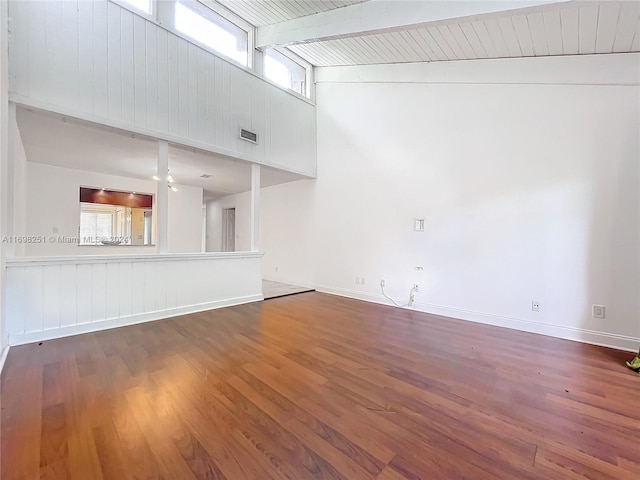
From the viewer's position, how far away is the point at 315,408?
1.68 meters

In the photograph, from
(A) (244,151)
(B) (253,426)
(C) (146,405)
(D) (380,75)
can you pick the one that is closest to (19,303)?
(C) (146,405)

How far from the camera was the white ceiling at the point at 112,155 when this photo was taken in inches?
128

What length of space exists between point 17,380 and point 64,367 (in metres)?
0.26

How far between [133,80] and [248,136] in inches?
61.1

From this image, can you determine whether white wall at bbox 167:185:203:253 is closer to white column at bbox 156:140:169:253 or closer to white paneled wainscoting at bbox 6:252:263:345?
white paneled wainscoting at bbox 6:252:263:345

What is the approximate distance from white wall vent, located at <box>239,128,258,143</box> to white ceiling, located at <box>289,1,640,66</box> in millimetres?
1834

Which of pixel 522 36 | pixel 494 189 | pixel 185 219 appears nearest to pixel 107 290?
pixel 185 219

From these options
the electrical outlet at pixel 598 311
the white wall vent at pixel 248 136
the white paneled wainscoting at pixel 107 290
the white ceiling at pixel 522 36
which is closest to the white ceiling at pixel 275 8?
the white ceiling at pixel 522 36

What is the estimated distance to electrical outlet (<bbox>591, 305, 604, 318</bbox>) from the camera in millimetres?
2898

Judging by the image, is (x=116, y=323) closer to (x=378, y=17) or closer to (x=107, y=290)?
(x=107, y=290)

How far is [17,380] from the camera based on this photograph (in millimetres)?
1970

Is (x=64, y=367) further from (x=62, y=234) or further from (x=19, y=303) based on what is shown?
(x=62, y=234)

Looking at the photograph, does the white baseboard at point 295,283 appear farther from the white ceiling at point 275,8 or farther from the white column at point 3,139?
the white ceiling at point 275,8

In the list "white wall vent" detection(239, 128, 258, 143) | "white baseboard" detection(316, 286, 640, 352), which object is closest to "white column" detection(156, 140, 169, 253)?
"white wall vent" detection(239, 128, 258, 143)
